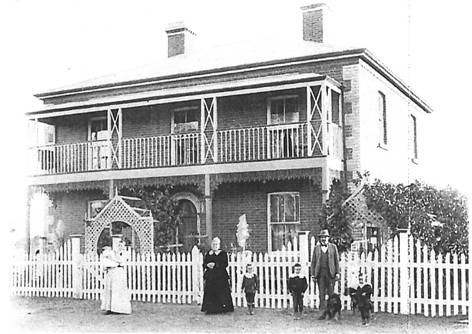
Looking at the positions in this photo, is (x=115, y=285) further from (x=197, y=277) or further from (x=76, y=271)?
(x=76, y=271)

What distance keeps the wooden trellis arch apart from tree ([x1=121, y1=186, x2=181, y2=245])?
12.9 inches

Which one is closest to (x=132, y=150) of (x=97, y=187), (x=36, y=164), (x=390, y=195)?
(x=97, y=187)

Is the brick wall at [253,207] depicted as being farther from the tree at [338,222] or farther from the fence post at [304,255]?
the fence post at [304,255]

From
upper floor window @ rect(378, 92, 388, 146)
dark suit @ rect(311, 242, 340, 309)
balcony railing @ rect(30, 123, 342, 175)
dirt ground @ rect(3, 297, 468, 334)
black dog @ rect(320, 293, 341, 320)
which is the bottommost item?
dirt ground @ rect(3, 297, 468, 334)

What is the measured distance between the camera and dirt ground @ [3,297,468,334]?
10.6 metres

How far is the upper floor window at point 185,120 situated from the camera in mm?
19672

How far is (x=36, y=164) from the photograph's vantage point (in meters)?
20.0

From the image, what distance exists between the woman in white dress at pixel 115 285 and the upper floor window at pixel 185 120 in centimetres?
753

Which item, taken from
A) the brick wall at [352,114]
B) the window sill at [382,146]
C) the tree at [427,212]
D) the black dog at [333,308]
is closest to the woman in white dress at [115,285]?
the black dog at [333,308]

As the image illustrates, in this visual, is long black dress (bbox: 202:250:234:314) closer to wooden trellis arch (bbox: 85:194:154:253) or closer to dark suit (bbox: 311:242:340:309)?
dark suit (bbox: 311:242:340:309)

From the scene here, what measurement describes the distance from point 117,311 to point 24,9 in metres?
5.70

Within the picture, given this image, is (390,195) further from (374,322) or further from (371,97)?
(371,97)

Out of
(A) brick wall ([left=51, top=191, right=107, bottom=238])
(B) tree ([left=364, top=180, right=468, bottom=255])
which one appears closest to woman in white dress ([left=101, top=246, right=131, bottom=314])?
(B) tree ([left=364, top=180, right=468, bottom=255])

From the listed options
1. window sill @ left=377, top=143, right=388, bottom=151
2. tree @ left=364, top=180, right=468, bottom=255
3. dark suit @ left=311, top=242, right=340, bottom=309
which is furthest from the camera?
window sill @ left=377, top=143, right=388, bottom=151
